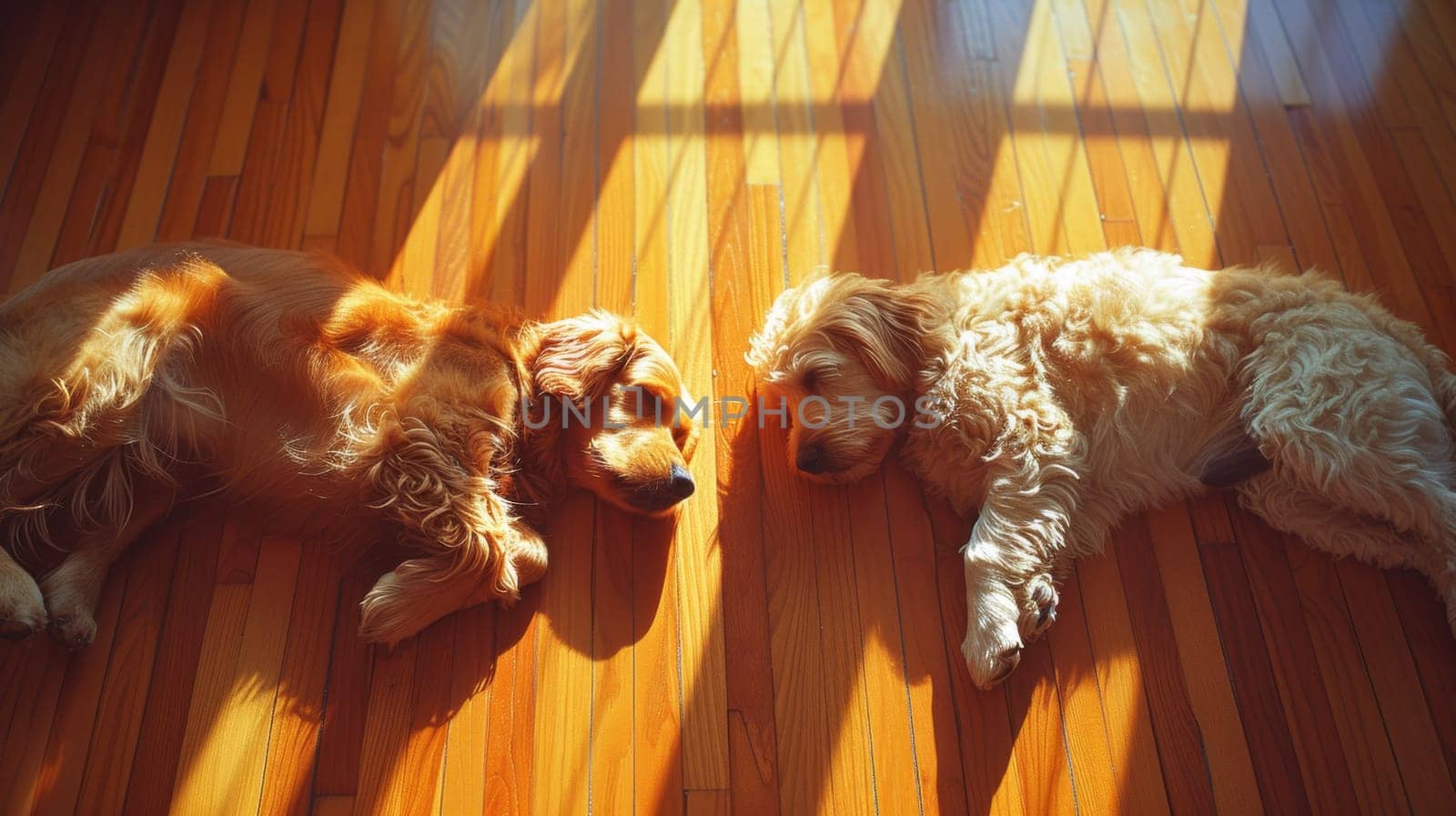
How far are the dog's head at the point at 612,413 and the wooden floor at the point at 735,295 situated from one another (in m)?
0.23

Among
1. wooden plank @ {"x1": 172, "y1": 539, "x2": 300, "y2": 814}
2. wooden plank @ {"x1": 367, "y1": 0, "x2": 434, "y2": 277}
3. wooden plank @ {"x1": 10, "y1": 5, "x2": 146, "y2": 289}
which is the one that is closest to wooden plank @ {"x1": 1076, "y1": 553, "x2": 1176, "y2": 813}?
wooden plank @ {"x1": 172, "y1": 539, "x2": 300, "y2": 814}

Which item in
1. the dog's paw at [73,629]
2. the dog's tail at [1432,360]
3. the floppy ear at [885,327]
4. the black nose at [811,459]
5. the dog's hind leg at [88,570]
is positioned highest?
the floppy ear at [885,327]

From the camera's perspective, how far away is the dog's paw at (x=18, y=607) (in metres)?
2.27

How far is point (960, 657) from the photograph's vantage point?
2.63 meters

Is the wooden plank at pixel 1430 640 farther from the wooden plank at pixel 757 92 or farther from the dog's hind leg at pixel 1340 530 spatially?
the wooden plank at pixel 757 92

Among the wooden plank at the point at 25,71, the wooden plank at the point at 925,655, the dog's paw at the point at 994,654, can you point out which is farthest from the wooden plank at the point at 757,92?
the wooden plank at the point at 25,71

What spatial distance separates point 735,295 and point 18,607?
2.14m

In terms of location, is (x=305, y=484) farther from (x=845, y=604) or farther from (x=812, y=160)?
(x=812, y=160)

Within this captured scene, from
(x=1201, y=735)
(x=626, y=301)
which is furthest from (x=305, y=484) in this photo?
(x=1201, y=735)

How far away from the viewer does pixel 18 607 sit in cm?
228

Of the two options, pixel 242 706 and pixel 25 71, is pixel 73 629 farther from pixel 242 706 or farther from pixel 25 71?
pixel 25 71

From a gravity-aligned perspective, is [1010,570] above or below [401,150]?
below

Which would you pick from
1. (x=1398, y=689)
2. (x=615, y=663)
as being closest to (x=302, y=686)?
(x=615, y=663)

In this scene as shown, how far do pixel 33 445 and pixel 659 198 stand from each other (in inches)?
78.0
